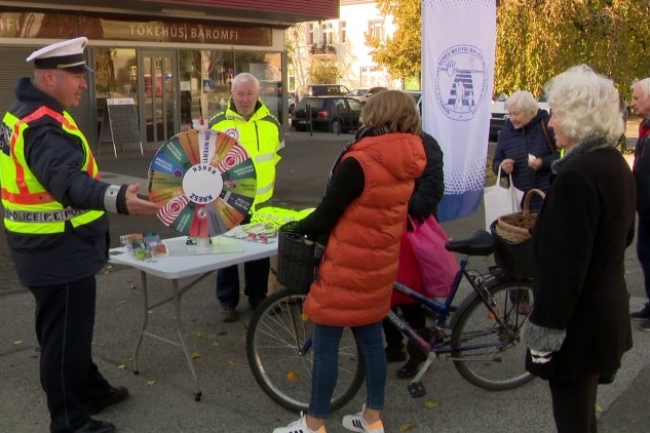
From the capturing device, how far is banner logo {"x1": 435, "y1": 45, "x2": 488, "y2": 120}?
21.7 ft

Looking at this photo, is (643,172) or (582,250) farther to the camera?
(643,172)

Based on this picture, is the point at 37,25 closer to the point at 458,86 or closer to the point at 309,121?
the point at 309,121

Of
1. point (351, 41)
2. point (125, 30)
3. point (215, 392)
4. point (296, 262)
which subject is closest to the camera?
point (296, 262)

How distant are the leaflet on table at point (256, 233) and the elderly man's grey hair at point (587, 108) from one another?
2.48m

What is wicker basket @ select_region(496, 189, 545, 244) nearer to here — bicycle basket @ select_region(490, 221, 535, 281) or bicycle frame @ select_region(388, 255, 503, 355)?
bicycle basket @ select_region(490, 221, 535, 281)

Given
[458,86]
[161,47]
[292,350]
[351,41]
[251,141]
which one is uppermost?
[351,41]

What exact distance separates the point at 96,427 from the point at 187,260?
1019 millimetres

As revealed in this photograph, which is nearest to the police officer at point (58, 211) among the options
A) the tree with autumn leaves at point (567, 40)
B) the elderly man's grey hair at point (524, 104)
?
the elderly man's grey hair at point (524, 104)

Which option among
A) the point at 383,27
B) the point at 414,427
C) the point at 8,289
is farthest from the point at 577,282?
the point at 383,27

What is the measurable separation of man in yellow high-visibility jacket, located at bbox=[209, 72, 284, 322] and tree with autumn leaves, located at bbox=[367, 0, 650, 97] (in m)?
7.00

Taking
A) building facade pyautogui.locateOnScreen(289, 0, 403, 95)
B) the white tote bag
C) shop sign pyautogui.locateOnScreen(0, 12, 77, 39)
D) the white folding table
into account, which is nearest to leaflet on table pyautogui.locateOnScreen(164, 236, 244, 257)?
the white folding table

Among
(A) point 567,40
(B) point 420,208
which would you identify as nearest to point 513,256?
(B) point 420,208

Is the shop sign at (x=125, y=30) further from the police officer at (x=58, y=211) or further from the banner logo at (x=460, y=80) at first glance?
the police officer at (x=58, y=211)

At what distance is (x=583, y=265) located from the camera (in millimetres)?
2352
